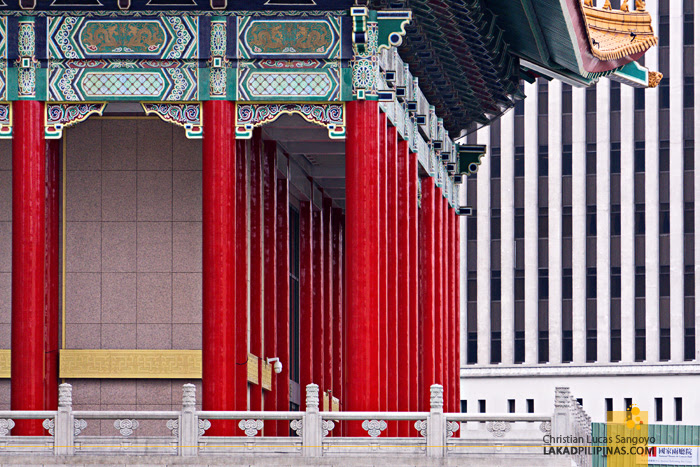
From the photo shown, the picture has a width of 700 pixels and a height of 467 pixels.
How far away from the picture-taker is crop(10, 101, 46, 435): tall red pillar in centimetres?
3300

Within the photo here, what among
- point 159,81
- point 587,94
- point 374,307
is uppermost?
point 587,94

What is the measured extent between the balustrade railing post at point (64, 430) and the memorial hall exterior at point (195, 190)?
129 mm

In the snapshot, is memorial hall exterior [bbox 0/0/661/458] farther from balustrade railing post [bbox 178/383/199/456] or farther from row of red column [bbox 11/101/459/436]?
balustrade railing post [bbox 178/383/199/456]

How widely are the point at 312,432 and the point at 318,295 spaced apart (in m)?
19.7

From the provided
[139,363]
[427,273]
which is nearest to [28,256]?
[139,363]

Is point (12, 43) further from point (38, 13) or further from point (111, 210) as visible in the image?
point (111, 210)

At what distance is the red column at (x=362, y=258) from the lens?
3269cm

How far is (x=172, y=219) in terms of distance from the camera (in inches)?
1419

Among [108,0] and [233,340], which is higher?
[108,0]

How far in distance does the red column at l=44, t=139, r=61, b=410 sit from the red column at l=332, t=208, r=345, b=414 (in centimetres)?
1774

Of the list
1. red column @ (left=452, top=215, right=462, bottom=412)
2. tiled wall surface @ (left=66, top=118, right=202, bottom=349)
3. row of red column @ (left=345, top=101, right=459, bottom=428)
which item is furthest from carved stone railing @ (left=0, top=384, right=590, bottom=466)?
red column @ (left=452, top=215, right=462, bottom=412)

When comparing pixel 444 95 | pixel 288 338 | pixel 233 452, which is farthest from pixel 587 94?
pixel 233 452

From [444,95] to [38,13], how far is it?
16.3 metres

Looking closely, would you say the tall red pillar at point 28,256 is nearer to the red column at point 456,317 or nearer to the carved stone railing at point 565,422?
the carved stone railing at point 565,422
